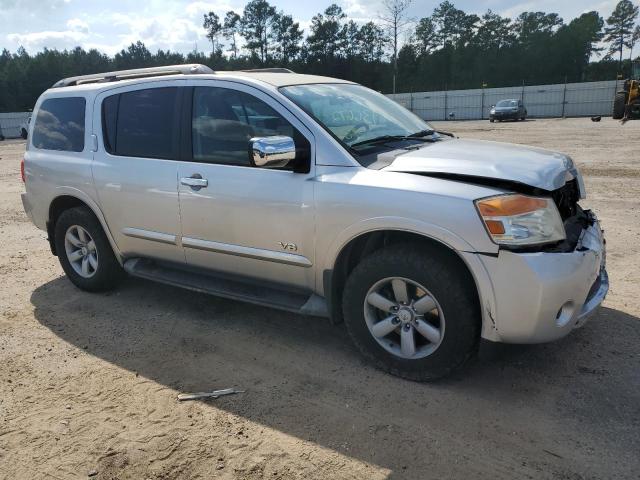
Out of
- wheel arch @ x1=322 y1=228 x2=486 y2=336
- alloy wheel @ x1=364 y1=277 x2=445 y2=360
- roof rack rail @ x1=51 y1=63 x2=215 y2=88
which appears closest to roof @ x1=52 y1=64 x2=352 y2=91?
roof rack rail @ x1=51 y1=63 x2=215 y2=88

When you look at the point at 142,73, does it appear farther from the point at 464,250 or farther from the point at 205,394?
the point at 464,250

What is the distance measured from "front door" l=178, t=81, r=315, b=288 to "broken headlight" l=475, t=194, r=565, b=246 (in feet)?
3.61

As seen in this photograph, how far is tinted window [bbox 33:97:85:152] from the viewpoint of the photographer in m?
4.73

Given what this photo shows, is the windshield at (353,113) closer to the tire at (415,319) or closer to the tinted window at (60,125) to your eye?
the tire at (415,319)

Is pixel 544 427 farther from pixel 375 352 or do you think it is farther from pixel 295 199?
pixel 295 199

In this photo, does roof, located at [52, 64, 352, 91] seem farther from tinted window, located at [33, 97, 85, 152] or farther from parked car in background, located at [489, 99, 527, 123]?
parked car in background, located at [489, 99, 527, 123]

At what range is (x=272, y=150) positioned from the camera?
10.5ft

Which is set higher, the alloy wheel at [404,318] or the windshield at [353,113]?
the windshield at [353,113]

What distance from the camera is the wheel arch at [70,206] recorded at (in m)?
4.62

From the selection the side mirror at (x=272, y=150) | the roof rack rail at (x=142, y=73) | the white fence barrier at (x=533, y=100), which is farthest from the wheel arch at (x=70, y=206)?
the white fence barrier at (x=533, y=100)

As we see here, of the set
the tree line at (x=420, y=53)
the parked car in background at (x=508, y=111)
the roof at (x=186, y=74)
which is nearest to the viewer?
the roof at (x=186, y=74)

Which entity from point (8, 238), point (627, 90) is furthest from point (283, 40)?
point (8, 238)

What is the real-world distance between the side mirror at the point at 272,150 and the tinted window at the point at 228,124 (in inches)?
10.1

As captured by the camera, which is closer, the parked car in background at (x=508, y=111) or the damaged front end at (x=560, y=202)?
the damaged front end at (x=560, y=202)
